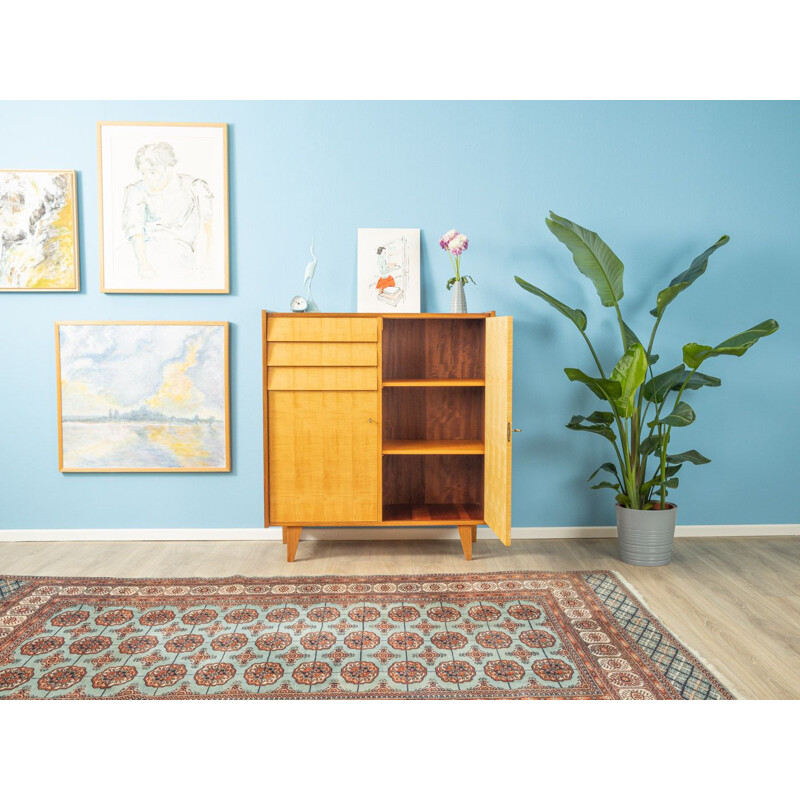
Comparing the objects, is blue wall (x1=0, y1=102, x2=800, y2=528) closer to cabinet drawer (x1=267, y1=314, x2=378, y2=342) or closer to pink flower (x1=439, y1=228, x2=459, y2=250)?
pink flower (x1=439, y1=228, x2=459, y2=250)

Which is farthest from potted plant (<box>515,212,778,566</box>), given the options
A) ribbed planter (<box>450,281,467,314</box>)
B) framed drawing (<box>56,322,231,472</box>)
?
framed drawing (<box>56,322,231,472</box>)

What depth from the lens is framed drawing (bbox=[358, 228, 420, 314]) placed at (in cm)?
358

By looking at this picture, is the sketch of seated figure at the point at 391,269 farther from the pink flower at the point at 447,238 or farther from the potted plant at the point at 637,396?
the potted plant at the point at 637,396

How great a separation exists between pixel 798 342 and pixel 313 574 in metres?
2.89

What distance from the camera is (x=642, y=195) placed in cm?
363

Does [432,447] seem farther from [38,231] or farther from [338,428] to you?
[38,231]

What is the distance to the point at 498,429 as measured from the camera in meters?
3.15

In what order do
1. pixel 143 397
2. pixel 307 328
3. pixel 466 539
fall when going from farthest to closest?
pixel 143 397, pixel 466 539, pixel 307 328

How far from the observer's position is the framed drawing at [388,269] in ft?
11.7

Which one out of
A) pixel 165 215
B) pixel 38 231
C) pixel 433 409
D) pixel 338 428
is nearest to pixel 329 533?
pixel 338 428

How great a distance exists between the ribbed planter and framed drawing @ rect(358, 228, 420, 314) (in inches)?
9.2

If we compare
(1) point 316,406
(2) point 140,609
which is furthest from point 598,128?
(2) point 140,609

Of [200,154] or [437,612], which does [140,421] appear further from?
[437,612]

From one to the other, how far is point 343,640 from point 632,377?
5.67 ft
